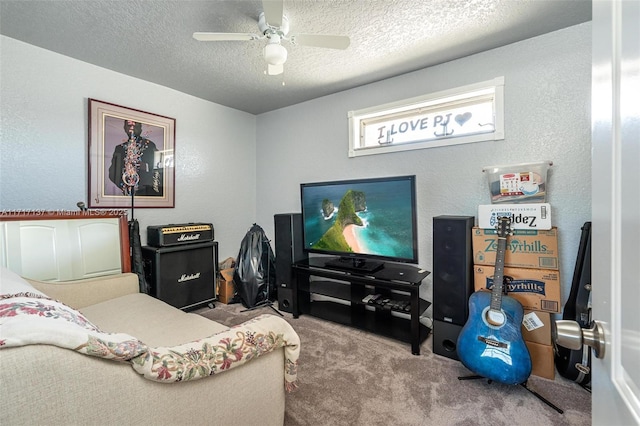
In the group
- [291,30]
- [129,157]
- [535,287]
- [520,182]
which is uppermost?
[291,30]

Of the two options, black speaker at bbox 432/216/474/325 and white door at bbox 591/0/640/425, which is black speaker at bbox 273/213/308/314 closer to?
black speaker at bbox 432/216/474/325

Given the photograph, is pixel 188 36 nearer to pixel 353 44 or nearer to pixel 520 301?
pixel 353 44

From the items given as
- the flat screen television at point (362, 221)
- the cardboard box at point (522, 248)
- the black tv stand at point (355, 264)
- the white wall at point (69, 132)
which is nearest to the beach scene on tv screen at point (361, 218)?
the flat screen television at point (362, 221)

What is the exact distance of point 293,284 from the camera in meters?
2.82

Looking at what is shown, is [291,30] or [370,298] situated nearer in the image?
[291,30]

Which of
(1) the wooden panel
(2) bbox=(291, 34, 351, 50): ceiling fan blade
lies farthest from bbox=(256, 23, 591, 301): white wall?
(1) the wooden panel

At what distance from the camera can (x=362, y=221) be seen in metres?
2.59

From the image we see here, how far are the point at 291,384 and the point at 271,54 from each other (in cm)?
182

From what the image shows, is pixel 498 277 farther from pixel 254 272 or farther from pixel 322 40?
pixel 254 272

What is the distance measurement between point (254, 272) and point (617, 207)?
2953mm

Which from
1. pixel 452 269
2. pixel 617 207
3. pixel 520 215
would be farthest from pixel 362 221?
pixel 617 207

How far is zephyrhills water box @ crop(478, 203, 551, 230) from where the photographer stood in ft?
6.04

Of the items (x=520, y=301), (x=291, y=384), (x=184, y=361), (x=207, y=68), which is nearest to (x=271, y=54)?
(x=207, y=68)

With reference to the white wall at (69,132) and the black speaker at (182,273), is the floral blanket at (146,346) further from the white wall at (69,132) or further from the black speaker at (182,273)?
the white wall at (69,132)
